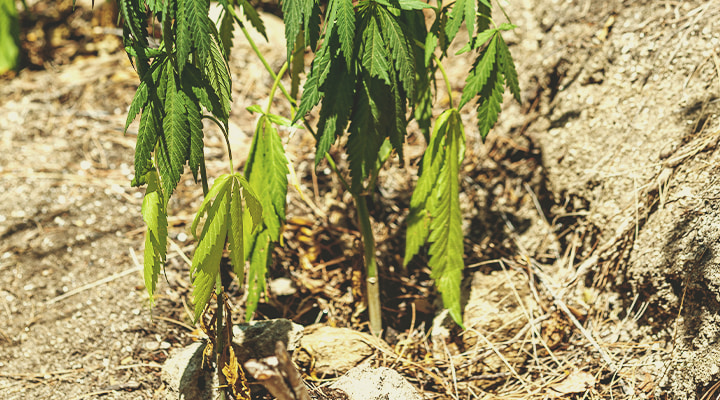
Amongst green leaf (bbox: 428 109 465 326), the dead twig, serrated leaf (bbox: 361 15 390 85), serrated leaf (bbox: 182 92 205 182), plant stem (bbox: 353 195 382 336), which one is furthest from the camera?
plant stem (bbox: 353 195 382 336)

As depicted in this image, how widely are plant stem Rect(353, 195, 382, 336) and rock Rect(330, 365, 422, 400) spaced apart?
0.93 ft

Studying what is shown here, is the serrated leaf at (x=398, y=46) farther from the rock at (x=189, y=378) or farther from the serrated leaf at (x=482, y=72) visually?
the rock at (x=189, y=378)

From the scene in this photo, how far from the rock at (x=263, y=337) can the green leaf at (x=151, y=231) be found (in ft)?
1.31

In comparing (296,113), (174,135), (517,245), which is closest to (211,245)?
(174,135)

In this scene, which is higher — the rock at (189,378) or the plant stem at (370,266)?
the plant stem at (370,266)

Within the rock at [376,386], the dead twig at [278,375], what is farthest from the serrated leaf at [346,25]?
the rock at [376,386]

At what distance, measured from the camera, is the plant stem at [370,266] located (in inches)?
60.7

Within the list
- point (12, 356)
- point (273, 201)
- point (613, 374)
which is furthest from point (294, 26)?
point (12, 356)

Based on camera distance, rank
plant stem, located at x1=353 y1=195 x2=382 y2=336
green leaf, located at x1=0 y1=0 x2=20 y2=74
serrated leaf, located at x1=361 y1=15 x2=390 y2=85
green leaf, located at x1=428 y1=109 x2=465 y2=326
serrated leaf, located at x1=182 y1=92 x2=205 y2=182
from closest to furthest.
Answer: serrated leaf, located at x1=182 y1=92 x2=205 y2=182 < serrated leaf, located at x1=361 y1=15 x2=390 y2=85 < green leaf, located at x1=428 y1=109 x2=465 y2=326 < plant stem, located at x1=353 y1=195 x2=382 y2=336 < green leaf, located at x1=0 y1=0 x2=20 y2=74

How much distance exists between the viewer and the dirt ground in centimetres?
151

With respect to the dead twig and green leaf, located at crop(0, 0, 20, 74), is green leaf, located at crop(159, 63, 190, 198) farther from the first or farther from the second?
green leaf, located at crop(0, 0, 20, 74)

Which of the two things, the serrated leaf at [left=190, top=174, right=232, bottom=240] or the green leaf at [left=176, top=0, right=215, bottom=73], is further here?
the serrated leaf at [left=190, top=174, right=232, bottom=240]

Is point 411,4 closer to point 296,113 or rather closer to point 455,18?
point 455,18

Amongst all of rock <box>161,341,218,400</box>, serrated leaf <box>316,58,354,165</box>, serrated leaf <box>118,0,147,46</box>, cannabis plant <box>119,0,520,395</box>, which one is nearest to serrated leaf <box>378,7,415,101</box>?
cannabis plant <box>119,0,520,395</box>
